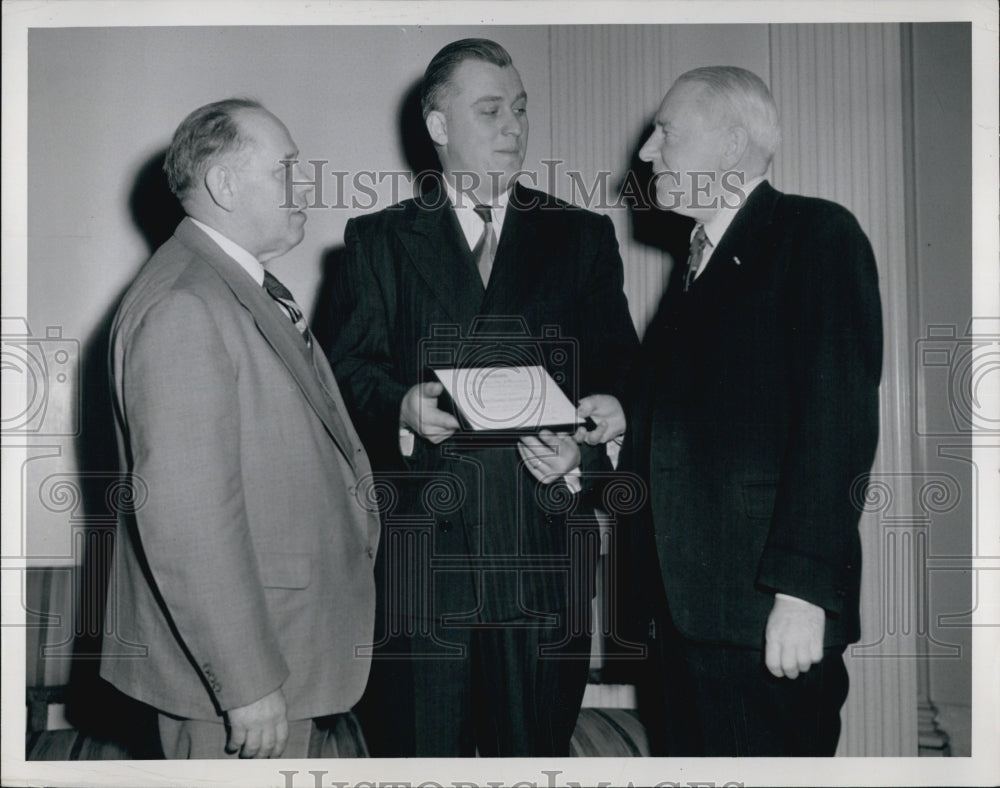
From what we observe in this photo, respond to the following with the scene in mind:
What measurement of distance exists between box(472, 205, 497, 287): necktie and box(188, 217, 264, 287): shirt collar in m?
0.59

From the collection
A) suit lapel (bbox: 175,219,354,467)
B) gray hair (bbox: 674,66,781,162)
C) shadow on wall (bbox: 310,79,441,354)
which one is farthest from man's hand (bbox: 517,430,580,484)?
gray hair (bbox: 674,66,781,162)

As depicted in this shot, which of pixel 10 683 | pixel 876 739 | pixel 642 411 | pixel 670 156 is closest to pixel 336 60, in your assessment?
pixel 670 156

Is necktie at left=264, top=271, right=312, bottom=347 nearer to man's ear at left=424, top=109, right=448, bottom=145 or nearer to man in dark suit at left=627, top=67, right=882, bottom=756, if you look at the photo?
man's ear at left=424, top=109, right=448, bottom=145

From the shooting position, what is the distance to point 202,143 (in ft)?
9.12

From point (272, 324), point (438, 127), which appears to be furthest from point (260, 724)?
point (438, 127)

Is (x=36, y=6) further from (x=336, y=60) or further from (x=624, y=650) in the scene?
(x=624, y=650)

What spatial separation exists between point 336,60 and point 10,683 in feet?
6.54

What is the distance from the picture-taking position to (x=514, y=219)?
2.90m

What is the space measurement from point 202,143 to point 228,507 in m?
1.02

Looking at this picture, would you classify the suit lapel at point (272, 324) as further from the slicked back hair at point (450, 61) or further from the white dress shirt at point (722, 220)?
the white dress shirt at point (722, 220)

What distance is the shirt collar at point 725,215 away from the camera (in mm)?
2801

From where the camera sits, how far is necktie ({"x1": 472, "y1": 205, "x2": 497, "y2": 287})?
2.87 meters

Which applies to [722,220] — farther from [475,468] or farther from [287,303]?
[287,303]

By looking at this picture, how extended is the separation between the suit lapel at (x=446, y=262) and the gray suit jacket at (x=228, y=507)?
14.9 inches
